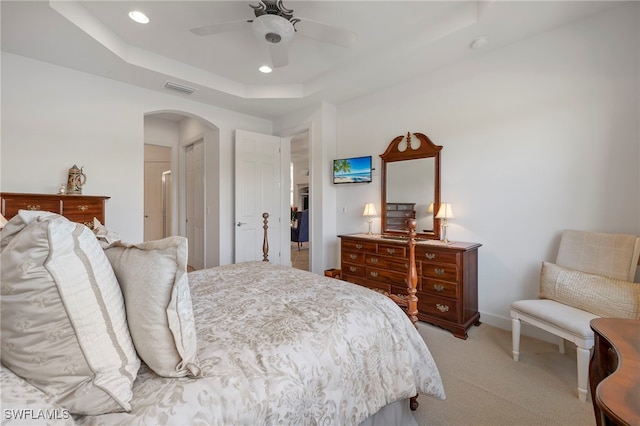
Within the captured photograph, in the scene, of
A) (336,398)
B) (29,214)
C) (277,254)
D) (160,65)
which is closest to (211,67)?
(160,65)

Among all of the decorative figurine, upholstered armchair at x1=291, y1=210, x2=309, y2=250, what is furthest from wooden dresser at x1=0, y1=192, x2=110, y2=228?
upholstered armchair at x1=291, y1=210, x2=309, y2=250

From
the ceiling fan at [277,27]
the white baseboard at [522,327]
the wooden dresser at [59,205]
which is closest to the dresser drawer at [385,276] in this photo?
the white baseboard at [522,327]

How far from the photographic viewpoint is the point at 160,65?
3.15m

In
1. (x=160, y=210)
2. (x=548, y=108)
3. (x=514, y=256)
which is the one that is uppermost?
(x=548, y=108)

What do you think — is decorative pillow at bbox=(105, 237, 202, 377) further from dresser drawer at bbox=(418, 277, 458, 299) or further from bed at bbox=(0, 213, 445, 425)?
dresser drawer at bbox=(418, 277, 458, 299)

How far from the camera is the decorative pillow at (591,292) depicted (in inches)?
72.1

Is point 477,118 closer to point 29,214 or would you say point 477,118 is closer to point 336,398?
point 336,398

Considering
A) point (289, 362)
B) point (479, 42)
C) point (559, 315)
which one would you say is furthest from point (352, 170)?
point (289, 362)

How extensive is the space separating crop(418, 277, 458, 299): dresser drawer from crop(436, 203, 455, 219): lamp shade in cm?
69

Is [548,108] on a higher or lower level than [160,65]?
lower

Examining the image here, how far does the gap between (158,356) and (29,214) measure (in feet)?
1.83

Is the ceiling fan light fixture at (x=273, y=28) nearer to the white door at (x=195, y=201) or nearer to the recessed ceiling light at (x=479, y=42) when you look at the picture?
the recessed ceiling light at (x=479, y=42)

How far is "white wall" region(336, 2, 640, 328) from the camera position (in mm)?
2184

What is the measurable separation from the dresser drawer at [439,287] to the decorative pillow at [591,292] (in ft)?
2.13
